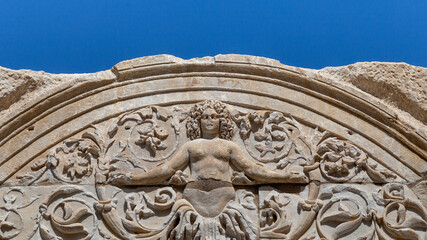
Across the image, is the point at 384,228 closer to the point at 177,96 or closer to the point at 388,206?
the point at 388,206

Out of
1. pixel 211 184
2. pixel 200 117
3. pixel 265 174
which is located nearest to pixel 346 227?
pixel 265 174

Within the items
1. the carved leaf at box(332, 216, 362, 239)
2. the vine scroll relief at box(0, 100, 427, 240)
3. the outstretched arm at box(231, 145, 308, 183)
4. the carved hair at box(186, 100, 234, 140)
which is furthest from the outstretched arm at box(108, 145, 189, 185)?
the carved leaf at box(332, 216, 362, 239)

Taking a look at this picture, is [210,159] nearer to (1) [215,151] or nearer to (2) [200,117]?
(1) [215,151]

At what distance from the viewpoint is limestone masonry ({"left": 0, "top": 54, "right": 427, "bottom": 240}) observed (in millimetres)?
8562

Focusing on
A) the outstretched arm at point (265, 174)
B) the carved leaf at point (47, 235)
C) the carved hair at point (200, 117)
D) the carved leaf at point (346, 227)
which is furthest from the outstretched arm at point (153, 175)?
the carved leaf at point (346, 227)

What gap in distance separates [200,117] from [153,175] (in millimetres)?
679

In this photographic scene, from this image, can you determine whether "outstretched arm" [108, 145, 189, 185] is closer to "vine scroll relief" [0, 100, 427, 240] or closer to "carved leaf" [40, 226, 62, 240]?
"vine scroll relief" [0, 100, 427, 240]

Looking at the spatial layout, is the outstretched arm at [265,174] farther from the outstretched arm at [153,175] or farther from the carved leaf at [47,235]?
the carved leaf at [47,235]

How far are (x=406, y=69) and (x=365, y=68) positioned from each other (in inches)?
13.9

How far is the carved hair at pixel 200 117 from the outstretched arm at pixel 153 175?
0.27 meters

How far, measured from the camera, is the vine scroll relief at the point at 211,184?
336 inches

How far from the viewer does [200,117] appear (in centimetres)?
900

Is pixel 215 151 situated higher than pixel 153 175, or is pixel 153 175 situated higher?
pixel 215 151

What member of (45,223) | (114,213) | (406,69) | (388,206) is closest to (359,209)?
(388,206)
